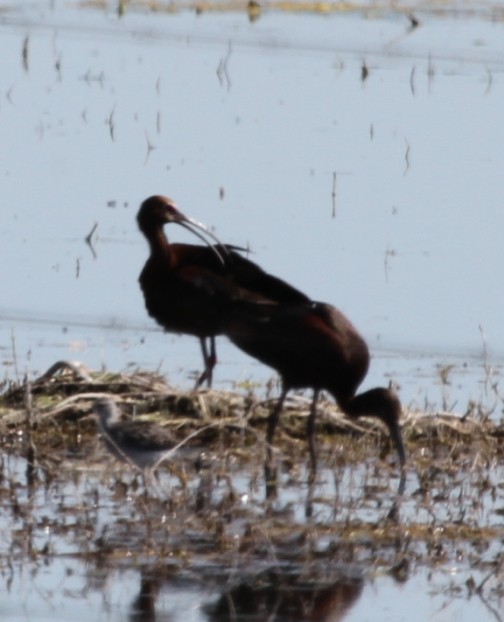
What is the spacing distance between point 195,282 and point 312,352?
1.10 metres

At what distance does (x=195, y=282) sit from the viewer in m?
9.70

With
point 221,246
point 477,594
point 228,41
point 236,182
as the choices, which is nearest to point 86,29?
point 228,41

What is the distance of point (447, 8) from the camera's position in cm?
2561

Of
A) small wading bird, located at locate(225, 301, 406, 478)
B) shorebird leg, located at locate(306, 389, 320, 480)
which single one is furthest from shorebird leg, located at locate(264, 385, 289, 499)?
shorebird leg, located at locate(306, 389, 320, 480)

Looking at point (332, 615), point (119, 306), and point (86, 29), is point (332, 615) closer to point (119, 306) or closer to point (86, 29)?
point (119, 306)

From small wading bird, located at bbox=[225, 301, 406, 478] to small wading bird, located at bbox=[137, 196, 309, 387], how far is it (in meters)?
0.27

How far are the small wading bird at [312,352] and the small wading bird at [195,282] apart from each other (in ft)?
0.89

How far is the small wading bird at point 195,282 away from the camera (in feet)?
30.9

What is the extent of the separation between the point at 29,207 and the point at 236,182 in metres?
1.77

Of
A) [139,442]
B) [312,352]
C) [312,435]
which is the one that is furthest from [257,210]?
[139,442]

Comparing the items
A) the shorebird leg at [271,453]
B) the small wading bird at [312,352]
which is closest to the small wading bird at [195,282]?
the small wading bird at [312,352]

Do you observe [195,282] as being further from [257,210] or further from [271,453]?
[257,210]

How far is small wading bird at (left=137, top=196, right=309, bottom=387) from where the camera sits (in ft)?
30.9

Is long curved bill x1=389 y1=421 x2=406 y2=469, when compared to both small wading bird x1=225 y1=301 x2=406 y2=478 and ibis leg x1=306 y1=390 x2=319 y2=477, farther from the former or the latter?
ibis leg x1=306 y1=390 x2=319 y2=477
